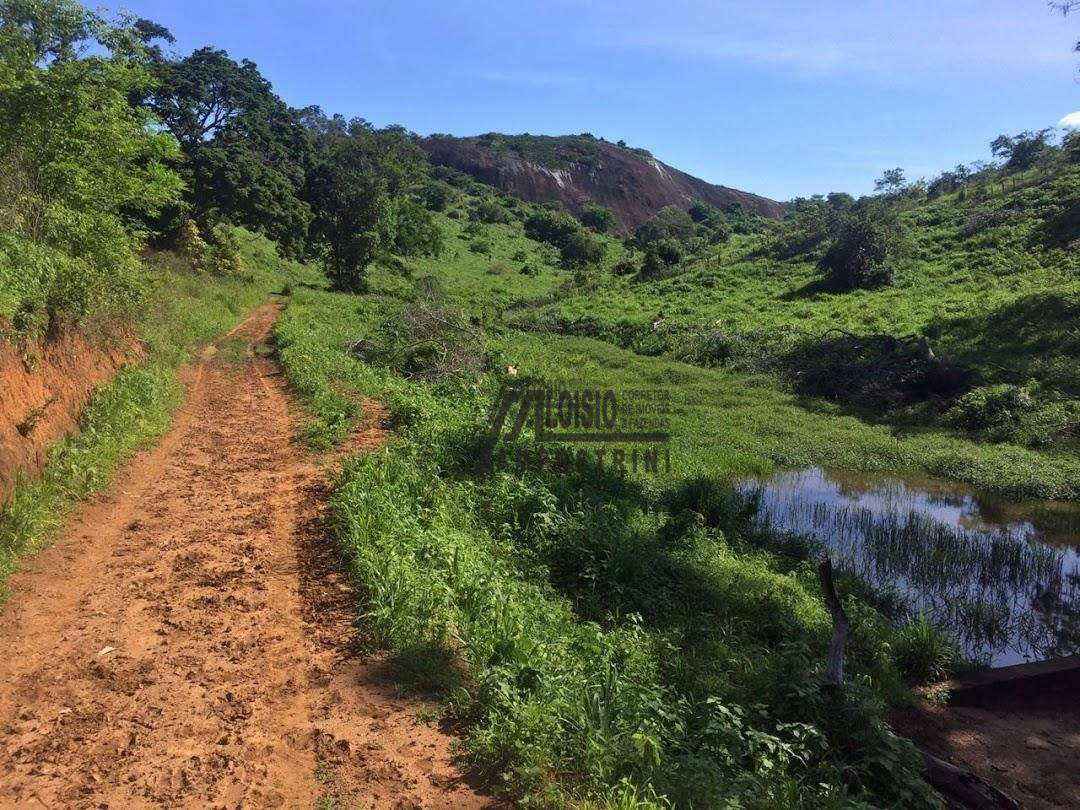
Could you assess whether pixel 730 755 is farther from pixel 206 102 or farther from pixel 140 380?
pixel 206 102

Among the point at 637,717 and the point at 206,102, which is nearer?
the point at 637,717

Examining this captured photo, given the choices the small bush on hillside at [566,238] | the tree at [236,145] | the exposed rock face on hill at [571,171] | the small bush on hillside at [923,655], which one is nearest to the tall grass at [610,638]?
the small bush on hillside at [923,655]

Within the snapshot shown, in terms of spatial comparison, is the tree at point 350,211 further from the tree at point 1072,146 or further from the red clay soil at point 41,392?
the tree at point 1072,146

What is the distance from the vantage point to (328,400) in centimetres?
1080

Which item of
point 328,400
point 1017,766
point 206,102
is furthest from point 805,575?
point 206,102

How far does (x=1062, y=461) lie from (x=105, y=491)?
47.8ft

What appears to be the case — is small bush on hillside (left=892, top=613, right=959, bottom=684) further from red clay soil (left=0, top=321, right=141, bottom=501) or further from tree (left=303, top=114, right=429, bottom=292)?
tree (left=303, top=114, right=429, bottom=292)

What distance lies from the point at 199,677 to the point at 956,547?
8.77m

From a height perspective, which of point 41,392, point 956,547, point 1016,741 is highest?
point 41,392

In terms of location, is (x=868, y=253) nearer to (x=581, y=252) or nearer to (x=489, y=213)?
(x=581, y=252)

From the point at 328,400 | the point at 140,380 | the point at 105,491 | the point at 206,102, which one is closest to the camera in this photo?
the point at 105,491

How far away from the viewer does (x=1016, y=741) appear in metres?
5.49

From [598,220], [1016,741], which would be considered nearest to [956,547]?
[1016,741]

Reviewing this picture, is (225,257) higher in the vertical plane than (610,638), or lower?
higher
